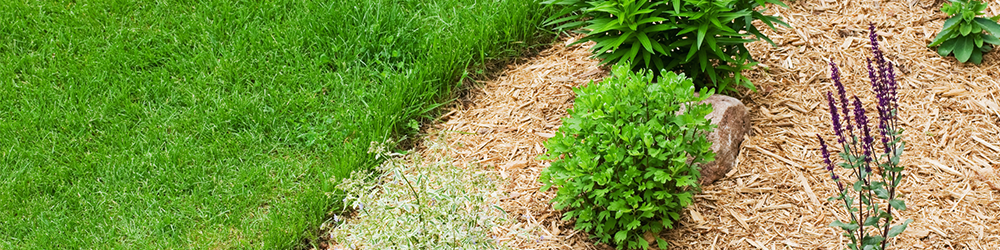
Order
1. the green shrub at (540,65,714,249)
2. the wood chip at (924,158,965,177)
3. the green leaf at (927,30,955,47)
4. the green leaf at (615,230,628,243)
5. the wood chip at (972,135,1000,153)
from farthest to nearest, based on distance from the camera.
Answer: the green leaf at (927,30,955,47) → the wood chip at (972,135,1000,153) → the wood chip at (924,158,965,177) → the green leaf at (615,230,628,243) → the green shrub at (540,65,714,249)

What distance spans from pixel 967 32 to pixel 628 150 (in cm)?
214

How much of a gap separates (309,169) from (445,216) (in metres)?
1.32

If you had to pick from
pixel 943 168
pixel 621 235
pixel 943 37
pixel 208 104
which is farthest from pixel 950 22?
pixel 208 104

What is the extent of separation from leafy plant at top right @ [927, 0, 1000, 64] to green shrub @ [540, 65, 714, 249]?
176cm

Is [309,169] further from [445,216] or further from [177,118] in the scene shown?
[445,216]

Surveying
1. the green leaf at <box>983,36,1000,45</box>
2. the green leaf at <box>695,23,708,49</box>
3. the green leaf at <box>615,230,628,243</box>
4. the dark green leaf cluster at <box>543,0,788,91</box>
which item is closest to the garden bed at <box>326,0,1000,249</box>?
the green leaf at <box>983,36,1000,45</box>

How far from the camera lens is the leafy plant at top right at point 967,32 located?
13.4ft

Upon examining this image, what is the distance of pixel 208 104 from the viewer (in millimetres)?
4492

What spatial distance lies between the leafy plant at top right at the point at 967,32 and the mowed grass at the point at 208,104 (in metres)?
2.17

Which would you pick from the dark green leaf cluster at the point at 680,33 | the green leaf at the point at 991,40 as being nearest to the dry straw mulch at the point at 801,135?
the green leaf at the point at 991,40

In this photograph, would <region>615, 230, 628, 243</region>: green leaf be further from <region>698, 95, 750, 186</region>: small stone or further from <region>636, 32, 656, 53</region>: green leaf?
<region>636, 32, 656, 53</region>: green leaf

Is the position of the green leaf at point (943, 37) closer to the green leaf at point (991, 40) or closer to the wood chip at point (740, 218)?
the green leaf at point (991, 40)

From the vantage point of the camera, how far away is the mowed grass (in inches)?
154

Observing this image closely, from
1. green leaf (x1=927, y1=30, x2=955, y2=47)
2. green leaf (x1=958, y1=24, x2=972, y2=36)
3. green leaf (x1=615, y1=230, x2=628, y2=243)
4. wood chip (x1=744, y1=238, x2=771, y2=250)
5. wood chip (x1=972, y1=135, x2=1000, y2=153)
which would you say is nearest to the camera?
green leaf (x1=615, y1=230, x2=628, y2=243)
